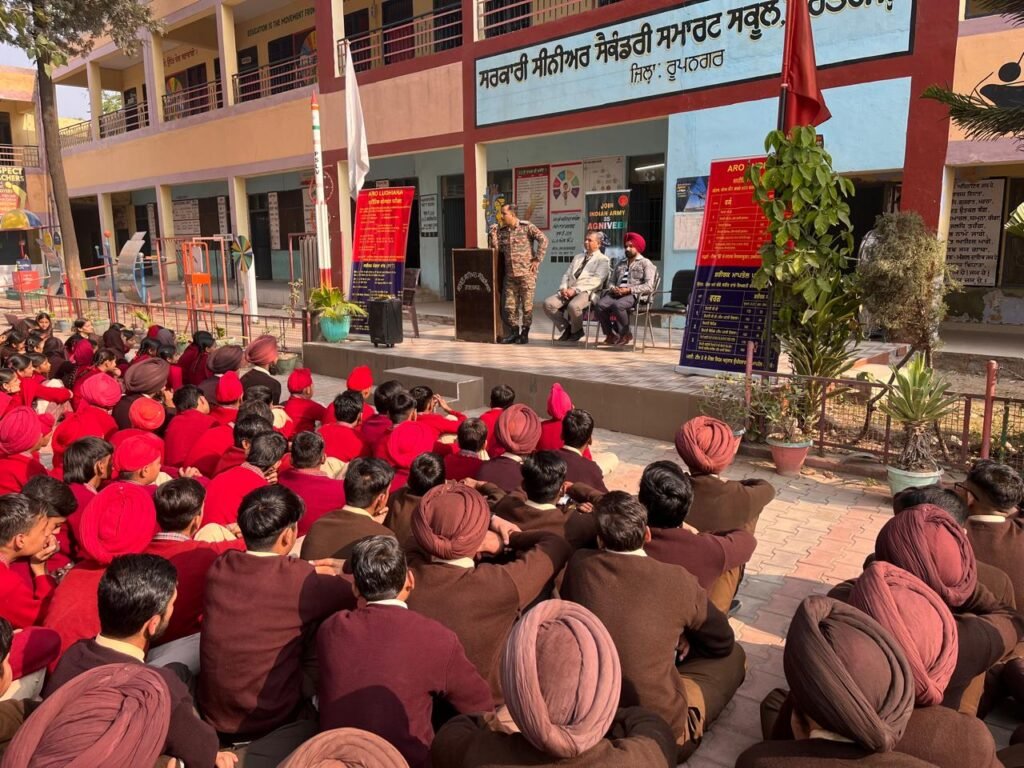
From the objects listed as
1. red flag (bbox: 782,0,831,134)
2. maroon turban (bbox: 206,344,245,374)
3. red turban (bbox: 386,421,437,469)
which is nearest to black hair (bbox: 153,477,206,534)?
red turban (bbox: 386,421,437,469)

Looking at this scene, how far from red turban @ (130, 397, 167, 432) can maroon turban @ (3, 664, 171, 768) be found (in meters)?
3.62

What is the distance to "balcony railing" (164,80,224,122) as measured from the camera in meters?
20.0

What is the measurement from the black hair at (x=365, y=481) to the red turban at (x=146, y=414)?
7.81ft

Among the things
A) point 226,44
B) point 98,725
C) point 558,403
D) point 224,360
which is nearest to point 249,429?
point 558,403

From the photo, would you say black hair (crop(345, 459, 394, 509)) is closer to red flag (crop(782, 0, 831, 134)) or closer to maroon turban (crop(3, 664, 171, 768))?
maroon turban (crop(3, 664, 171, 768))

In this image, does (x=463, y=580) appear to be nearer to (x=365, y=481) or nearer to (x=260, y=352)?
(x=365, y=481)

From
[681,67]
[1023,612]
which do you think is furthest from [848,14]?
[1023,612]

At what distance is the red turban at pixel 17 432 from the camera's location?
4199 mm

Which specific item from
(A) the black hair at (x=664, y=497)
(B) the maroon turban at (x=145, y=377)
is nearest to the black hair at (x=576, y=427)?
(A) the black hair at (x=664, y=497)

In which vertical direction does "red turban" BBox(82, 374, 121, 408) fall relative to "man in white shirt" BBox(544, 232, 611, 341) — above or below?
below

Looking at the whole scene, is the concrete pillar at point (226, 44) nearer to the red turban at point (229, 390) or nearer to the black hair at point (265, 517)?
the red turban at point (229, 390)

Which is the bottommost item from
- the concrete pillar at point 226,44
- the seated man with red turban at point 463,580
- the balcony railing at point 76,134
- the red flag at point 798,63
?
the seated man with red turban at point 463,580

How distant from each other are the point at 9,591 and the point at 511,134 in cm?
1102

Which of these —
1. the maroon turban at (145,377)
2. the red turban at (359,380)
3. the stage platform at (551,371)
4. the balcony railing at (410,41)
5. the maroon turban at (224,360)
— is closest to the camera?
the maroon turban at (145,377)
